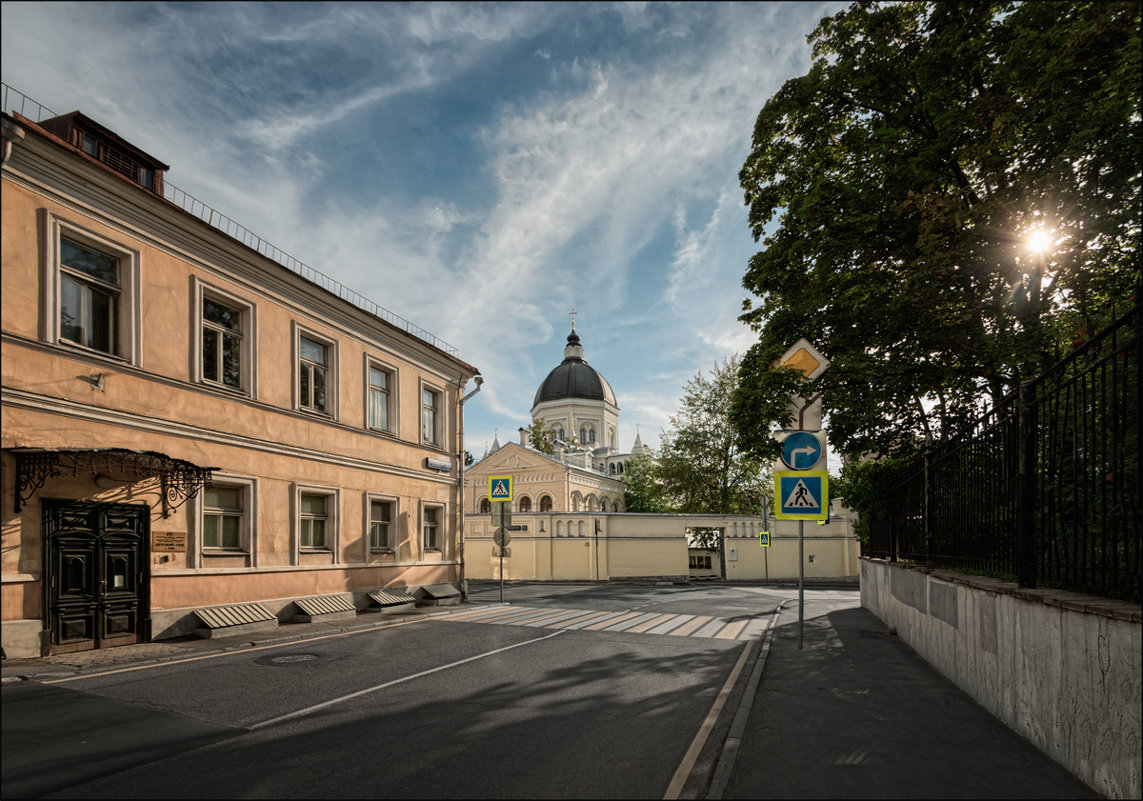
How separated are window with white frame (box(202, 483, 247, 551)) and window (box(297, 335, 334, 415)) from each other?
263 cm

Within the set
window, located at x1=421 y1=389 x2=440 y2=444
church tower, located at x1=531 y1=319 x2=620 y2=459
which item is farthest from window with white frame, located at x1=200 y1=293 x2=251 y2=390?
church tower, located at x1=531 y1=319 x2=620 y2=459

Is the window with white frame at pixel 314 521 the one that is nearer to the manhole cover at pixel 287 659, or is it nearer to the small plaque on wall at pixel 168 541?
the small plaque on wall at pixel 168 541

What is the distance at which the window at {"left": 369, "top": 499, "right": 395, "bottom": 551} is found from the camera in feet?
60.5

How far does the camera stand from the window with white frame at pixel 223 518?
43.6 ft

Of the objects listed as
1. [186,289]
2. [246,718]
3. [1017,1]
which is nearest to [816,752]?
[246,718]

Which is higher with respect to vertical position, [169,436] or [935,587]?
[169,436]

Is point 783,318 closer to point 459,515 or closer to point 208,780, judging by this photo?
point 459,515

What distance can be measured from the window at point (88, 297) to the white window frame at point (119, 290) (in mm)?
56

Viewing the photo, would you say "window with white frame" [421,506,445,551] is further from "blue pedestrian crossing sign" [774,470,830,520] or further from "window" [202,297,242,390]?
"blue pedestrian crossing sign" [774,470,830,520]

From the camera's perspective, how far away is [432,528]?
21.3 meters

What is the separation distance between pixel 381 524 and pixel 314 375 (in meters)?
4.51

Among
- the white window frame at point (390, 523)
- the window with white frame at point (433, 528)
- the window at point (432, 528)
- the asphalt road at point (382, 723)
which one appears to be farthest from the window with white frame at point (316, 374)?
the asphalt road at point (382, 723)

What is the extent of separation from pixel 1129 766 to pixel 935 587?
5.17 metres

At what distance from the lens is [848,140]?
47.9 ft
